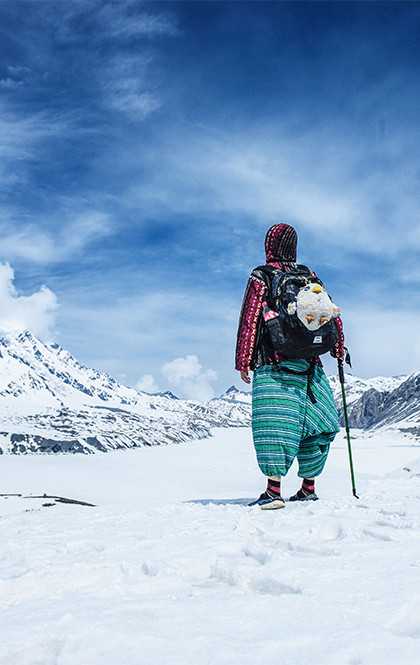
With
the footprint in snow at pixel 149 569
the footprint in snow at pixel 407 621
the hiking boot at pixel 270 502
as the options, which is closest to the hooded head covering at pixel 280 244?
the hiking boot at pixel 270 502

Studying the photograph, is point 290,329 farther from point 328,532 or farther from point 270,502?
point 328,532

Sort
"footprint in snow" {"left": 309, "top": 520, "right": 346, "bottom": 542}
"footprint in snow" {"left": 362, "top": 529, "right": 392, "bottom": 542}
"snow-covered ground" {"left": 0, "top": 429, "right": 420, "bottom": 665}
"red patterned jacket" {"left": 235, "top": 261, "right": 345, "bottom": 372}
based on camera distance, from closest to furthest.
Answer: "snow-covered ground" {"left": 0, "top": 429, "right": 420, "bottom": 665}
"footprint in snow" {"left": 362, "top": 529, "right": 392, "bottom": 542}
"footprint in snow" {"left": 309, "top": 520, "right": 346, "bottom": 542}
"red patterned jacket" {"left": 235, "top": 261, "right": 345, "bottom": 372}

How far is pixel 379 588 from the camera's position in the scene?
298 cm

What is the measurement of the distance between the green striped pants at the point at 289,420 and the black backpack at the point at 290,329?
258 millimetres

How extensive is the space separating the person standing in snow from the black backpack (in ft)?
0.23

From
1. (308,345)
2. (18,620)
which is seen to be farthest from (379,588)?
(308,345)

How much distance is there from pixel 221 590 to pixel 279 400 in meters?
3.67

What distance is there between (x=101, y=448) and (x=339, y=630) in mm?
154897

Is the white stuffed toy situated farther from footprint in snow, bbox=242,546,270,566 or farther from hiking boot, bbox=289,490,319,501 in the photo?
footprint in snow, bbox=242,546,270,566

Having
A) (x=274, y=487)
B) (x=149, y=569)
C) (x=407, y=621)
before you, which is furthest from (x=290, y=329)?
(x=407, y=621)

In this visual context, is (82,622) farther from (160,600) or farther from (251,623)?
(251,623)

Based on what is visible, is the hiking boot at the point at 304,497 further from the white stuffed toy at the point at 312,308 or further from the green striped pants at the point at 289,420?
the white stuffed toy at the point at 312,308

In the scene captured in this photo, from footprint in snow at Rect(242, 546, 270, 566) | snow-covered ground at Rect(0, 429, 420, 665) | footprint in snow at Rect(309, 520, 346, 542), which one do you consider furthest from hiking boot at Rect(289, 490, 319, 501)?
footprint in snow at Rect(242, 546, 270, 566)

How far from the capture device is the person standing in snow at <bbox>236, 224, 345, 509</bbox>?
6695 mm
